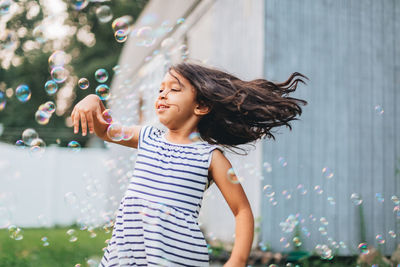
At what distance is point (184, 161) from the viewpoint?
6.92 ft

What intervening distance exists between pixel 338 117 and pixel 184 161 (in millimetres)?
3623

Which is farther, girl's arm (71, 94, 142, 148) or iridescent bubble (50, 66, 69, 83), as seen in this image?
iridescent bubble (50, 66, 69, 83)

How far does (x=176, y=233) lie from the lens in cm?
199

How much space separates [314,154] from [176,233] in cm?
354

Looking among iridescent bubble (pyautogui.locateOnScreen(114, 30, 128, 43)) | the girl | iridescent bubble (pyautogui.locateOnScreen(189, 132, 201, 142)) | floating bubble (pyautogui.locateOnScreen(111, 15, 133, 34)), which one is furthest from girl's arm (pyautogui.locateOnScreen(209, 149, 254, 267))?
floating bubble (pyautogui.locateOnScreen(111, 15, 133, 34))

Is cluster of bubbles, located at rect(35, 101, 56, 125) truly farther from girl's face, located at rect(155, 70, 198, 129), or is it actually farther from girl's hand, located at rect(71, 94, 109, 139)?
girl's face, located at rect(155, 70, 198, 129)

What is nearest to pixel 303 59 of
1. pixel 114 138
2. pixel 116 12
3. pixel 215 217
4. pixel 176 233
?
pixel 215 217

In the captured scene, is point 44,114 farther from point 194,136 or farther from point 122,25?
point 194,136

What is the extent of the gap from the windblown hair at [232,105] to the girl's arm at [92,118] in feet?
1.10

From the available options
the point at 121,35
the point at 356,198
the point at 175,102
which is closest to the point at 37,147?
the point at 121,35

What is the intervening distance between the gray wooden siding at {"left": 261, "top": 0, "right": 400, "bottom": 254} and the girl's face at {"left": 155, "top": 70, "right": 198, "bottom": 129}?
9.54 feet

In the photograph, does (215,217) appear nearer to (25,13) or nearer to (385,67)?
(385,67)

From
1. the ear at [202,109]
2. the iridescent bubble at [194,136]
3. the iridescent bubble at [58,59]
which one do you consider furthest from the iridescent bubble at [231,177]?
the iridescent bubble at [58,59]

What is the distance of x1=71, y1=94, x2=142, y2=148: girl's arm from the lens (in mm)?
2184
